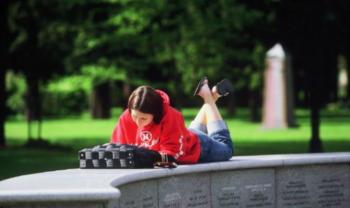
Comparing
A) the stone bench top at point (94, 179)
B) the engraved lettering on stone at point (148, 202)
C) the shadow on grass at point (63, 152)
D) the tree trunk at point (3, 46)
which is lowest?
the shadow on grass at point (63, 152)

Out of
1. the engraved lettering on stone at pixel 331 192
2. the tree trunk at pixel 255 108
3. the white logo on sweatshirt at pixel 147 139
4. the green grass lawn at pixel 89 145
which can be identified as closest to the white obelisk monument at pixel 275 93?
the green grass lawn at pixel 89 145

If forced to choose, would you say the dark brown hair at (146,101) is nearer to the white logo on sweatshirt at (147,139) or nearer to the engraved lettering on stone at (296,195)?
the white logo on sweatshirt at (147,139)

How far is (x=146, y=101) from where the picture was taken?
9.22m

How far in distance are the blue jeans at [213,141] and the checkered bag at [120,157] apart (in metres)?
1.04

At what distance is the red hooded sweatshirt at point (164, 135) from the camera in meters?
9.43

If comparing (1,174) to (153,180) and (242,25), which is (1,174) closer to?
(153,180)

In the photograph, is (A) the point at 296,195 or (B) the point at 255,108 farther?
(B) the point at 255,108

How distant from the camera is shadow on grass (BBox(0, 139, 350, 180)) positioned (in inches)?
734

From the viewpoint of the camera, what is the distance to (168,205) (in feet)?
29.6

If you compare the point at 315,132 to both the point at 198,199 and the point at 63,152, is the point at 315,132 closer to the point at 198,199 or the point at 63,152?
the point at 63,152

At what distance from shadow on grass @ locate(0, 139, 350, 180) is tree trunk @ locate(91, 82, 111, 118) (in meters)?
20.2

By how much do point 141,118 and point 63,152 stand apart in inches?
552

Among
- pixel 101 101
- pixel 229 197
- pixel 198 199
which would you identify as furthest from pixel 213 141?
pixel 101 101

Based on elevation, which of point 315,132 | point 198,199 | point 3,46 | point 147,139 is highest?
point 3,46
